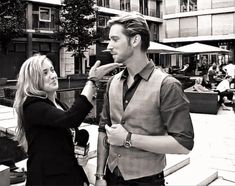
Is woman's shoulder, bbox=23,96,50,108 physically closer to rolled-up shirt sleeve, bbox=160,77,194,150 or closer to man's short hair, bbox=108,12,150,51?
man's short hair, bbox=108,12,150,51

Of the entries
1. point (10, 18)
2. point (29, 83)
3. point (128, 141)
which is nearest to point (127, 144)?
point (128, 141)

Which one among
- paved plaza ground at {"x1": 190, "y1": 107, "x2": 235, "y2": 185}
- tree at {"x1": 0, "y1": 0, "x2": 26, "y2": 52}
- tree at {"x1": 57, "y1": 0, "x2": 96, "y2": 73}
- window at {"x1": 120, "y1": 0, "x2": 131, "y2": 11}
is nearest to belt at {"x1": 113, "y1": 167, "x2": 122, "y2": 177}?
paved plaza ground at {"x1": 190, "y1": 107, "x2": 235, "y2": 185}

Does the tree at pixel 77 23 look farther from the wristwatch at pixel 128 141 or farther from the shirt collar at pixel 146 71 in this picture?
the wristwatch at pixel 128 141

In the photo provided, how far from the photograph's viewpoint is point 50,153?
1968 millimetres

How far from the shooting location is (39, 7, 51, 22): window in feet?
89.6

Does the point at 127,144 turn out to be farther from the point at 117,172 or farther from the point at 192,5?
the point at 192,5

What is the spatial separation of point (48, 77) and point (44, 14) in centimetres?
2697

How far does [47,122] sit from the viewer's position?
1.91 metres

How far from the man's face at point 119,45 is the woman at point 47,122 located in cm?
12

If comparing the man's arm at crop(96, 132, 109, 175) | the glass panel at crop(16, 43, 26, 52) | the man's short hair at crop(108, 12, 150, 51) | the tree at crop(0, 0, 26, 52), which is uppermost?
the tree at crop(0, 0, 26, 52)

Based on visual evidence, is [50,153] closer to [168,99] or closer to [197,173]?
[168,99]

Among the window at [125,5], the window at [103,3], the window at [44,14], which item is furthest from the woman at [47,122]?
Answer: the window at [125,5]

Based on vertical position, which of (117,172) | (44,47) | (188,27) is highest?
(188,27)

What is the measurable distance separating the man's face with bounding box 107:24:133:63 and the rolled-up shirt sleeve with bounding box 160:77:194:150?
0.29 m
